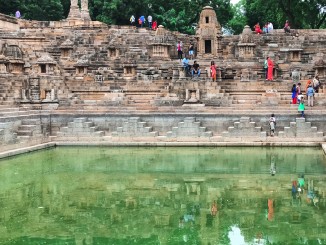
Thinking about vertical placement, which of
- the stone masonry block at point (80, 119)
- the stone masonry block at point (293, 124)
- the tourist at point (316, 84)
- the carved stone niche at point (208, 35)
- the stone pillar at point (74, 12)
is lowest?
the stone masonry block at point (293, 124)

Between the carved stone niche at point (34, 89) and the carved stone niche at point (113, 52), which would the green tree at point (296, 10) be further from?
the carved stone niche at point (34, 89)

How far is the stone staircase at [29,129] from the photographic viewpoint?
20.4m

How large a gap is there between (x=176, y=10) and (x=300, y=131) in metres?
29.4

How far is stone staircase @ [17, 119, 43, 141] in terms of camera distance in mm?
20391

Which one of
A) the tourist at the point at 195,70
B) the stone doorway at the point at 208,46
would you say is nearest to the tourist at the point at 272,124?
the tourist at the point at 195,70

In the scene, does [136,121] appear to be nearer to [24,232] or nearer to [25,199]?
[25,199]

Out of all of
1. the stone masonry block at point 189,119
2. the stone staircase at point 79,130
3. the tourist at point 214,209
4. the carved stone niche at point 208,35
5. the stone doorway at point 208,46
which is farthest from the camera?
the stone doorway at point 208,46

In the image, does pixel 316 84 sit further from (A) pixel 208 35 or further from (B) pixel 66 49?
(B) pixel 66 49

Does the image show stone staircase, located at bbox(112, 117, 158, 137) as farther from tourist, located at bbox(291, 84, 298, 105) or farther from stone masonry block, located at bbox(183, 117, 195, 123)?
tourist, located at bbox(291, 84, 298, 105)

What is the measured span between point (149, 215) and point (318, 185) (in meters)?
4.92

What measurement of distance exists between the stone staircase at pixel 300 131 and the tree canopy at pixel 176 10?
22243 mm

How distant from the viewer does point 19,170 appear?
16609mm

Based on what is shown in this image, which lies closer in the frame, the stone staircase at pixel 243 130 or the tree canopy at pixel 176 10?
the stone staircase at pixel 243 130

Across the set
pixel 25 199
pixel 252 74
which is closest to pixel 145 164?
pixel 25 199
